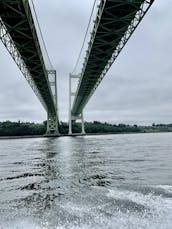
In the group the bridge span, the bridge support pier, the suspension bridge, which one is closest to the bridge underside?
the suspension bridge

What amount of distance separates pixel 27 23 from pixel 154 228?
613 inches

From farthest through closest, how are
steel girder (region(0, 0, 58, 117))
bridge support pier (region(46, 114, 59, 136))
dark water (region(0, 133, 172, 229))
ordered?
bridge support pier (region(46, 114, 59, 136)) < steel girder (region(0, 0, 58, 117)) < dark water (region(0, 133, 172, 229))

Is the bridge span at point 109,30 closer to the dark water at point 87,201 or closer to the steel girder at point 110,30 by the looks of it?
the steel girder at point 110,30

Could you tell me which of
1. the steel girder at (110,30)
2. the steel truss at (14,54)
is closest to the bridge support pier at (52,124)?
the steel truss at (14,54)

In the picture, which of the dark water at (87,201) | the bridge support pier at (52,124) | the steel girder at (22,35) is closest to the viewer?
the dark water at (87,201)

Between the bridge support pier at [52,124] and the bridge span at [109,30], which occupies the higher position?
the bridge span at [109,30]

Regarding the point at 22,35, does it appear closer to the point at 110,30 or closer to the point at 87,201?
the point at 110,30

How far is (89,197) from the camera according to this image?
663 cm

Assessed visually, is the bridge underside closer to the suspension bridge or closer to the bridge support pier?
the suspension bridge

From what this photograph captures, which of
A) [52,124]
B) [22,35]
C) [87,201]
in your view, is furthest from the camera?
[52,124]

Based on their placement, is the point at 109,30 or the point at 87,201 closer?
the point at 87,201

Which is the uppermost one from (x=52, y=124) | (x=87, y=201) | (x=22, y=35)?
(x=22, y=35)

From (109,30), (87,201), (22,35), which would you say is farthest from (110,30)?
(87,201)

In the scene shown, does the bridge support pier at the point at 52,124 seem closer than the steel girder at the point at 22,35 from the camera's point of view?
No
